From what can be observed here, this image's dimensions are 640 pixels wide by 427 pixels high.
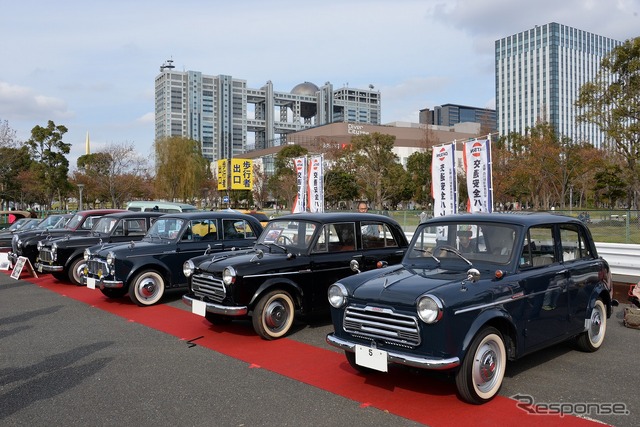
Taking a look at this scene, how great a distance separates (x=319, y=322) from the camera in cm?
801

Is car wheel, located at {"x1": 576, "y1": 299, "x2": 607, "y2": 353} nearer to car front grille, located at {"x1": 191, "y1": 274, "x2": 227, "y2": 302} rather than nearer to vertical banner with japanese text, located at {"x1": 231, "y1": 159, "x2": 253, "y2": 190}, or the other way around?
car front grille, located at {"x1": 191, "y1": 274, "x2": 227, "y2": 302}

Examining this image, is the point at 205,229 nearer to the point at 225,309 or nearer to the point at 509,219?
the point at 225,309

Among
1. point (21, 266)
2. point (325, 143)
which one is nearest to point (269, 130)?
point (325, 143)

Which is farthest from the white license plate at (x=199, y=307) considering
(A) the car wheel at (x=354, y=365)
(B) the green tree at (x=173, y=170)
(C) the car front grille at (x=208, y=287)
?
(B) the green tree at (x=173, y=170)

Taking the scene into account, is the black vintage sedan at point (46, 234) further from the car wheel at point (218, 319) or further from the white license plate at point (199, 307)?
the white license plate at point (199, 307)

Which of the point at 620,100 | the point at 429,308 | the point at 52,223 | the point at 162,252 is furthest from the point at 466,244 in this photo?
the point at 620,100

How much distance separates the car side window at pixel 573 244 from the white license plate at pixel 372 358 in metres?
2.63

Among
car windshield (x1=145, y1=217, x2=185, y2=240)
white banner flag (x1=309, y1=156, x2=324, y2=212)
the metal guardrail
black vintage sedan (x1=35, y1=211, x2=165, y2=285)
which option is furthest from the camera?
white banner flag (x1=309, y1=156, x2=324, y2=212)

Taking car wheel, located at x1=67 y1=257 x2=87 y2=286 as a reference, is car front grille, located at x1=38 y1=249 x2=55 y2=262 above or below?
above

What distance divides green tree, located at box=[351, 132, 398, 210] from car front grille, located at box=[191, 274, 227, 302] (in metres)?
38.5

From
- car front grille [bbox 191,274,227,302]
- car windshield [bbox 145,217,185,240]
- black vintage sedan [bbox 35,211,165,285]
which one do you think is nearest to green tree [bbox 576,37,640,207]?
black vintage sedan [bbox 35,211,165,285]

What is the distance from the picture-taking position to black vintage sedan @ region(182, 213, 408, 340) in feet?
22.4

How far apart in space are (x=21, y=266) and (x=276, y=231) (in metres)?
8.63

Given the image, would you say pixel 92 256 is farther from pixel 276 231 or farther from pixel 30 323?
pixel 276 231
